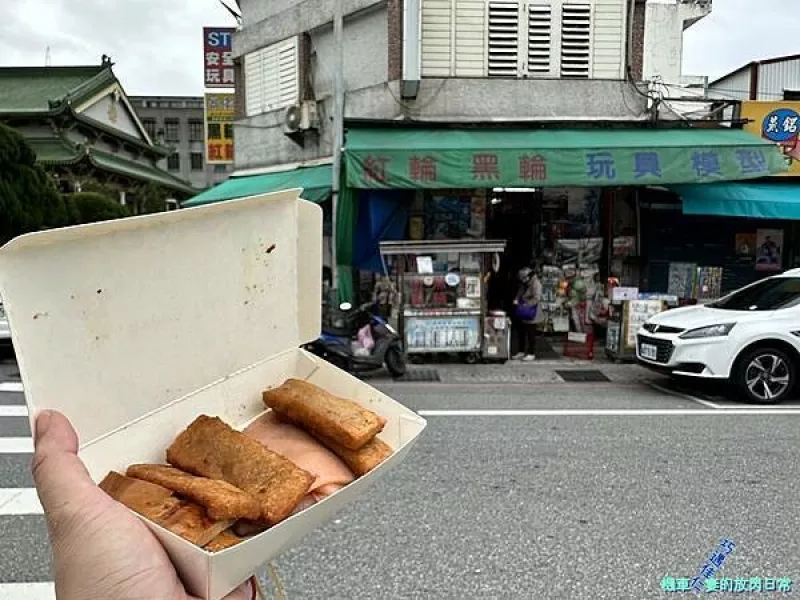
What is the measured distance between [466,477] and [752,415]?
3989 mm

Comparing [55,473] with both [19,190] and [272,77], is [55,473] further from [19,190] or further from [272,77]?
[272,77]

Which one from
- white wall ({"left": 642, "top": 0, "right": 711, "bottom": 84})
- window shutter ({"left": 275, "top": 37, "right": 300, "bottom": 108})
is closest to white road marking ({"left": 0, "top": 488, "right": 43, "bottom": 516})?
window shutter ({"left": 275, "top": 37, "right": 300, "bottom": 108})

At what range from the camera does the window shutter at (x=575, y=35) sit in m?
12.0

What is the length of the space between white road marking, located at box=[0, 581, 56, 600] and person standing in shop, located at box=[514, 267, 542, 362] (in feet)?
27.0

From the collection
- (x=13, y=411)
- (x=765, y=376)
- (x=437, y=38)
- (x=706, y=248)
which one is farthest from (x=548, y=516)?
(x=437, y=38)

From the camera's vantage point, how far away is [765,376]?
25.6 feet

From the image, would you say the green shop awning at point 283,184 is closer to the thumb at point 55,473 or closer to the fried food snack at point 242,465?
the fried food snack at point 242,465

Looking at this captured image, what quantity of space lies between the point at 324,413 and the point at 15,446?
550 centimetres

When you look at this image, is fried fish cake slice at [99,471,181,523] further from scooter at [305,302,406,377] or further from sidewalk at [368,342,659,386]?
sidewalk at [368,342,659,386]

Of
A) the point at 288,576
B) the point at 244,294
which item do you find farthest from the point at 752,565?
the point at 244,294

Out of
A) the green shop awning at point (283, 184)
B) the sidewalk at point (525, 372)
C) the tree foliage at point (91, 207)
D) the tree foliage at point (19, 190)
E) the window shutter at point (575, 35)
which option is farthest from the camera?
the tree foliage at point (91, 207)

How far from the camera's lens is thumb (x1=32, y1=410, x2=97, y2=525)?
1.16 metres

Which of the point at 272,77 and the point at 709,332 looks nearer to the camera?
the point at 709,332

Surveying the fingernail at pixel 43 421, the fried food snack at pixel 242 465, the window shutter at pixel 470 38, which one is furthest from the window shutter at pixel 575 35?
the fingernail at pixel 43 421
